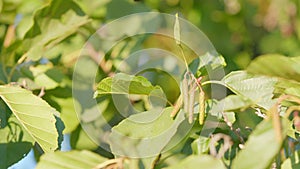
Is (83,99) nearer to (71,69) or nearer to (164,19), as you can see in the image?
(71,69)

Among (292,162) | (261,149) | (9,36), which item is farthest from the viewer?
(9,36)

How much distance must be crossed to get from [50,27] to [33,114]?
331 millimetres

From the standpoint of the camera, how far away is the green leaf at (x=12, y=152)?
916 millimetres

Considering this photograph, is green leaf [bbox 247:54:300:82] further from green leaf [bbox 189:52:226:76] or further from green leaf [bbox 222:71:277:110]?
green leaf [bbox 189:52:226:76]

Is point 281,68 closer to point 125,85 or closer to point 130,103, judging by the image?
point 125,85

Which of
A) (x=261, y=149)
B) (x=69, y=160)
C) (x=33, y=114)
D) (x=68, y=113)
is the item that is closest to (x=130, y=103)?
(x=68, y=113)

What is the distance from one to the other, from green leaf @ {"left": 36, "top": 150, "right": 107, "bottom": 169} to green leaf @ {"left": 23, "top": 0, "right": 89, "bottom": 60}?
43 cm

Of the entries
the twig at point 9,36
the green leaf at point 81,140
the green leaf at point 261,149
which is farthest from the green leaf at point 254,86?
the twig at point 9,36

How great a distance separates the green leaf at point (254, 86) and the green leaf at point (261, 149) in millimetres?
107

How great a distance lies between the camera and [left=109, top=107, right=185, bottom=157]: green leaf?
30.7 inches

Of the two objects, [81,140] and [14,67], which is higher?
[14,67]

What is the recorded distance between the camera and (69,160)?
0.71 metres

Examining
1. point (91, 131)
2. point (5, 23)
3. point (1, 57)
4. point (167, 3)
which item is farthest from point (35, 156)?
point (167, 3)

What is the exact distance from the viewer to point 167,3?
6.31ft
